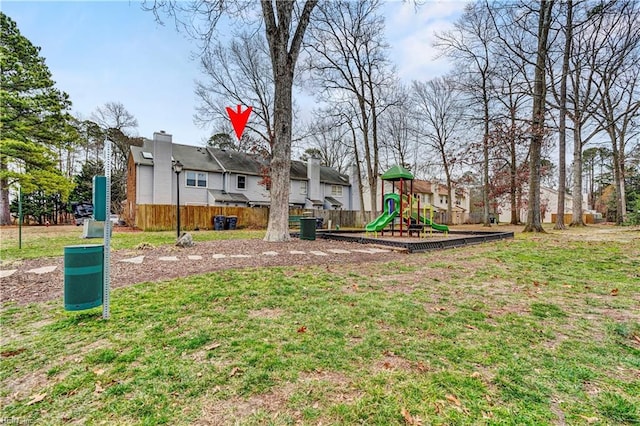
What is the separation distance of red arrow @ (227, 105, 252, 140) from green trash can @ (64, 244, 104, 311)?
59.1 feet

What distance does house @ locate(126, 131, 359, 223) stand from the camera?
2102 centimetres

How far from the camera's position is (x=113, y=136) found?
27.5 metres

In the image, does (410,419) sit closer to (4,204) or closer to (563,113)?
(563,113)

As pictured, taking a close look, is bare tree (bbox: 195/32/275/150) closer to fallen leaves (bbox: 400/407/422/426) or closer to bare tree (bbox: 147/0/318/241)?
bare tree (bbox: 147/0/318/241)

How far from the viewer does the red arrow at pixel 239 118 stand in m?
20.4

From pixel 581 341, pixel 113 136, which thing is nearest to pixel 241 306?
pixel 581 341

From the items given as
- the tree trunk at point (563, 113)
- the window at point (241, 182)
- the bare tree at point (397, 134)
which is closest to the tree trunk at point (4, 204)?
the window at point (241, 182)

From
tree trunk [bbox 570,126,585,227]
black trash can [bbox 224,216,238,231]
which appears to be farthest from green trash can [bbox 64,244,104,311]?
tree trunk [bbox 570,126,585,227]

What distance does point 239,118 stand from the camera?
20.3m

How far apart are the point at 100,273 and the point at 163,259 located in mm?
3679

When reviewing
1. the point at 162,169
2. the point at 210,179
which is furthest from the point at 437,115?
the point at 162,169

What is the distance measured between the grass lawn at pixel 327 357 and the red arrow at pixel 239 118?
58.1ft

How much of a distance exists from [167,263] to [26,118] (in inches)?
815

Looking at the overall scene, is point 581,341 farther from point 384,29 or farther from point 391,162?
point 391,162
